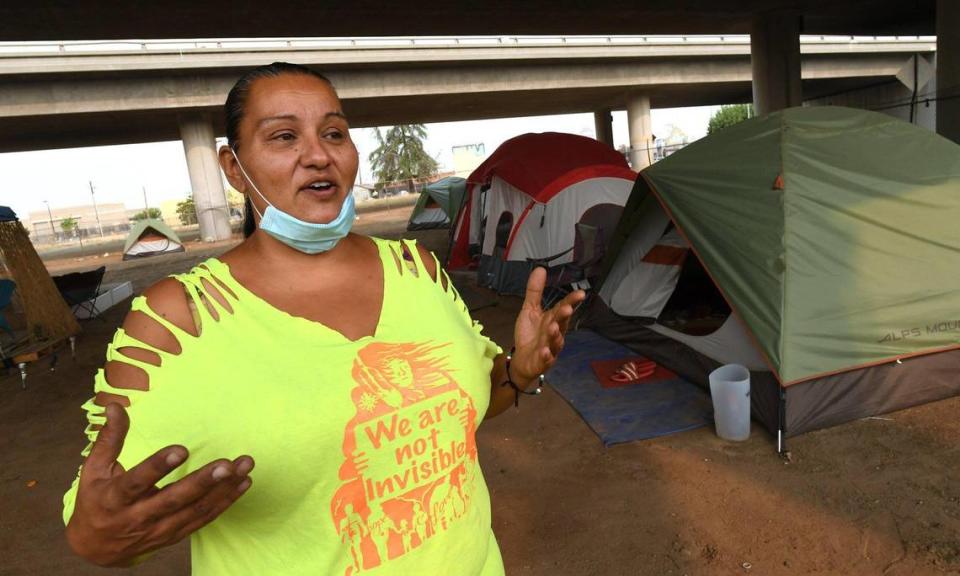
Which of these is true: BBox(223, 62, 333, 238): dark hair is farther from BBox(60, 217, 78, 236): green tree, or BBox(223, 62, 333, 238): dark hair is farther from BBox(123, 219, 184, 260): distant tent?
BBox(60, 217, 78, 236): green tree

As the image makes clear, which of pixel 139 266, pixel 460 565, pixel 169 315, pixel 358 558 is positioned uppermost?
pixel 169 315

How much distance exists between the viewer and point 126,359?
0.95 m

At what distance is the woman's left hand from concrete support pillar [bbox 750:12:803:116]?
57.1ft

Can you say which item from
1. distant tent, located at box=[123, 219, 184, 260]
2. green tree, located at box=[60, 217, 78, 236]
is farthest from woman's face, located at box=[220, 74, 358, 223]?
green tree, located at box=[60, 217, 78, 236]

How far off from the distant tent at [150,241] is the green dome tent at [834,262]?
20494 mm

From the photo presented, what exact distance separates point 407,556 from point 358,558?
3.8 inches

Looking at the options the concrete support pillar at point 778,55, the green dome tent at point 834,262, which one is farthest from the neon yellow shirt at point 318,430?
the concrete support pillar at point 778,55

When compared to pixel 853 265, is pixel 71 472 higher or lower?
lower

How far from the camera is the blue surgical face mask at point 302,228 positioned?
3.84 ft

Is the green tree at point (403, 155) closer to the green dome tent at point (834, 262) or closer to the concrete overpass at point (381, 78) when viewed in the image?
the concrete overpass at point (381, 78)

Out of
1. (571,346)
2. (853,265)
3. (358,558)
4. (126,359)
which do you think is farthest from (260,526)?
(571,346)

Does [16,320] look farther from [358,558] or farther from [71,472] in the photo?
[358,558]

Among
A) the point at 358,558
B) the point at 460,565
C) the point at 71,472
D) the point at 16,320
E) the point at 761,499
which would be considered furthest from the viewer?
the point at 16,320

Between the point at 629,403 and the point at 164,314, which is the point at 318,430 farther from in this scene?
the point at 629,403
